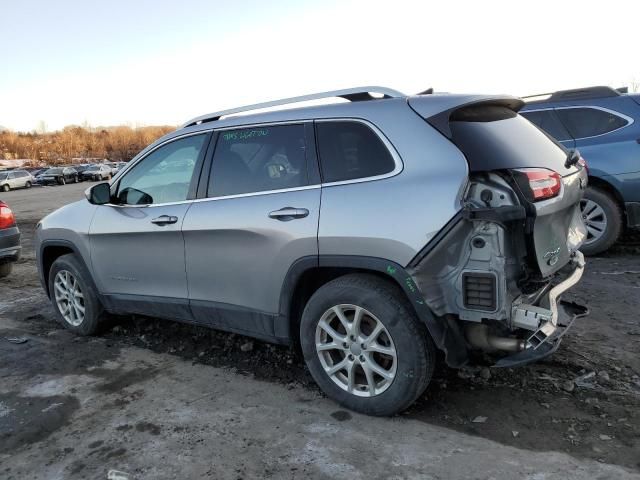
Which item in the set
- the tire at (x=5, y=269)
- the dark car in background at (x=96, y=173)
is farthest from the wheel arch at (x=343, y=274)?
the dark car in background at (x=96, y=173)

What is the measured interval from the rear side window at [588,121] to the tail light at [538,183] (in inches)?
168

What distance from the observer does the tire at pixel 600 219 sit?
→ 20.9 ft

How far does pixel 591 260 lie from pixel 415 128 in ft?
14.8

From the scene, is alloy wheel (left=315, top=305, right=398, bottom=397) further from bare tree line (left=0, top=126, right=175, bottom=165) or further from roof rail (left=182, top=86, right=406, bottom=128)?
bare tree line (left=0, top=126, right=175, bottom=165)

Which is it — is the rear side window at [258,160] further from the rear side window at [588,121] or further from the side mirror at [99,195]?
the rear side window at [588,121]

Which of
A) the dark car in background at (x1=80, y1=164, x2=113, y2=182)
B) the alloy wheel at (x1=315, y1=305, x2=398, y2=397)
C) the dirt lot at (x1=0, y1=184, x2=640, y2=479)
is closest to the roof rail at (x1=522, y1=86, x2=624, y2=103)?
the dirt lot at (x1=0, y1=184, x2=640, y2=479)

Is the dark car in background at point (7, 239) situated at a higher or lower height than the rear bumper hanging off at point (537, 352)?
higher

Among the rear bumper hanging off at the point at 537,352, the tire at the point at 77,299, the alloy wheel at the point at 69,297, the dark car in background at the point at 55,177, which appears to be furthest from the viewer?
the dark car in background at the point at 55,177

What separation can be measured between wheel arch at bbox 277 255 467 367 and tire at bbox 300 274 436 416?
9 cm

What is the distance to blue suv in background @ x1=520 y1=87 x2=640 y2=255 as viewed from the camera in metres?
6.25

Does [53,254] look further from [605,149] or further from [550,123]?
[605,149]

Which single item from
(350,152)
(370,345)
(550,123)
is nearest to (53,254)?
(350,152)

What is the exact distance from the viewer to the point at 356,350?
3109 millimetres

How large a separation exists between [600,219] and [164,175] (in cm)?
525
